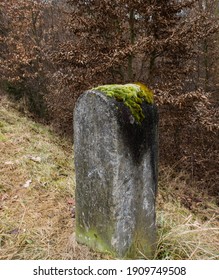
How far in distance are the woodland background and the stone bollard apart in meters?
2.90

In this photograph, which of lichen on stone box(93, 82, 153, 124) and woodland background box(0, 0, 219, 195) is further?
woodland background box(0, 0, 219, 195)

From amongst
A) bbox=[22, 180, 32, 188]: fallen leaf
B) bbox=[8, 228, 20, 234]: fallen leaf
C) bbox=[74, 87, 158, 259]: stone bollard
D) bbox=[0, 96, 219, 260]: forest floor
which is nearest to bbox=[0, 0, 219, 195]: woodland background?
bbox=[0, 96, 219, 260]: forest floor

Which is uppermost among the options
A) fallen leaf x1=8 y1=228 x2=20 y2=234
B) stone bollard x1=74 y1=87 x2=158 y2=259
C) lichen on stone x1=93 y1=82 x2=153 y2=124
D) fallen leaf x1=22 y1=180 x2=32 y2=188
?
lichen on stone x1=93 y1=82 x2=153 y2=124

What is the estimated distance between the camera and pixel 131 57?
21.5 feet

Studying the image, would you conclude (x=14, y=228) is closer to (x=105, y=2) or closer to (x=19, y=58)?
(x=105, y=2)

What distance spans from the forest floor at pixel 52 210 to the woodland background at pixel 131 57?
4.34ft

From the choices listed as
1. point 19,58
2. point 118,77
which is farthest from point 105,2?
point 19,58

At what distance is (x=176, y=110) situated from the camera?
636 centimetres

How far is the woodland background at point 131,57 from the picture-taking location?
19.2ft

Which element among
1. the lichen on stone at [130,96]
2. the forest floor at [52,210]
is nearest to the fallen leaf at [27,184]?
the forest floor at [52,210]

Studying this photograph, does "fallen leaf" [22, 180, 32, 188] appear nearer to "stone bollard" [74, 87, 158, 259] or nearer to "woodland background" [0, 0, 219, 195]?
"stone bollard" [74, 87, 158, 259]

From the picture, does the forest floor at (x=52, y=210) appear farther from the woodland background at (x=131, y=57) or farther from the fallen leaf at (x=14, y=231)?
the woodland background at (x=131, y=57)

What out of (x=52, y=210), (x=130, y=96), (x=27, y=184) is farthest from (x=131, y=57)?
(x=130, y=96)

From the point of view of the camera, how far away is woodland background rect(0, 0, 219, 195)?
19.2 feet
